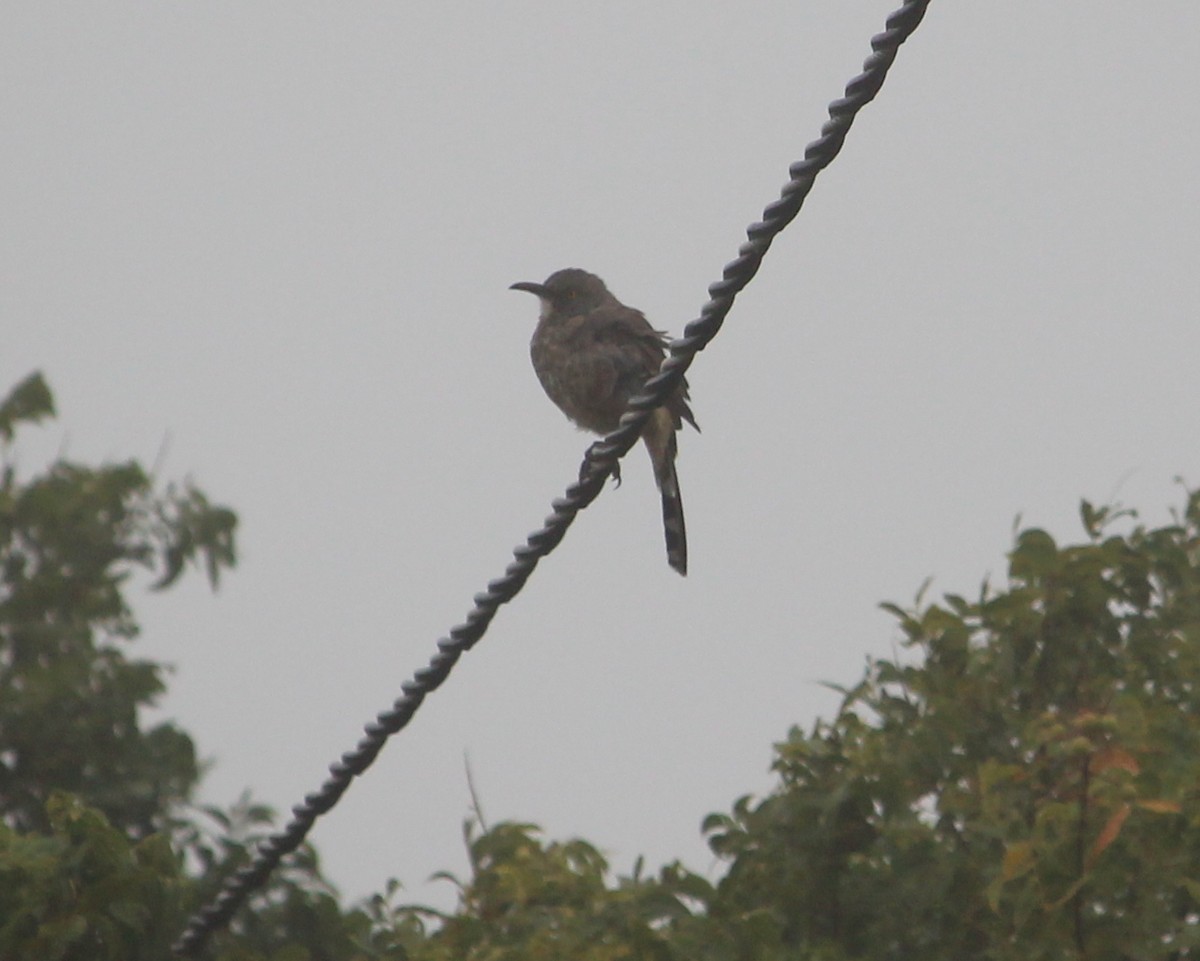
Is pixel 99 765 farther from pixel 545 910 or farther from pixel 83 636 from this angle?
pixel 545 910

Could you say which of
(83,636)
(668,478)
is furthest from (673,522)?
(83,636)

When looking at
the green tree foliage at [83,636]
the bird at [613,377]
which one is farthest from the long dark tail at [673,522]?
the green tree foliage at [83,636]

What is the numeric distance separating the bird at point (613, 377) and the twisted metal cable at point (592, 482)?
2.83 m

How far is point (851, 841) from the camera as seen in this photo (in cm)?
527

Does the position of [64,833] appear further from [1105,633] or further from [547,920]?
[1105,633]

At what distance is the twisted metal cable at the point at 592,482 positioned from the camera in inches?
150

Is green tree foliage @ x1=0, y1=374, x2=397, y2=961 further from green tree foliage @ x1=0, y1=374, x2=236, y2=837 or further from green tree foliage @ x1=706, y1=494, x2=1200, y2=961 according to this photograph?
green tree foliage @ x1=706, y1=494, x2=1200, y2=961

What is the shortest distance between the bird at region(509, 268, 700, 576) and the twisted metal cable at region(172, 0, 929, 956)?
2825mm

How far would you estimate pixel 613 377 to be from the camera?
323 inches

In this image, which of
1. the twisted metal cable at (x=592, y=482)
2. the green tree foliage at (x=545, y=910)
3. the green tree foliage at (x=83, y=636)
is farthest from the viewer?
the green tree foliage at (x=83, y=636)

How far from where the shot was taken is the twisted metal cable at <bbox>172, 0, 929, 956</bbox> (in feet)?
12.5

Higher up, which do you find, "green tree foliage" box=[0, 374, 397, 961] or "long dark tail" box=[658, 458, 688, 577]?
"long dark tail" box=[658, 458, 688, 577]

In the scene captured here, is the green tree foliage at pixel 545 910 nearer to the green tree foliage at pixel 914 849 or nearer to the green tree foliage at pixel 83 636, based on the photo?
the green tree foliage at pixel 914 849

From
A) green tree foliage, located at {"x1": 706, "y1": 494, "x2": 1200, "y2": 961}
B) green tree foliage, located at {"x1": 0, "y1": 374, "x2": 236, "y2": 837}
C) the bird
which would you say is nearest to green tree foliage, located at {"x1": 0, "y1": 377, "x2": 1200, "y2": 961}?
green tree foliage, located at {"x1": 706, "y1": 494, "x2": 1200, "y2": 961}
